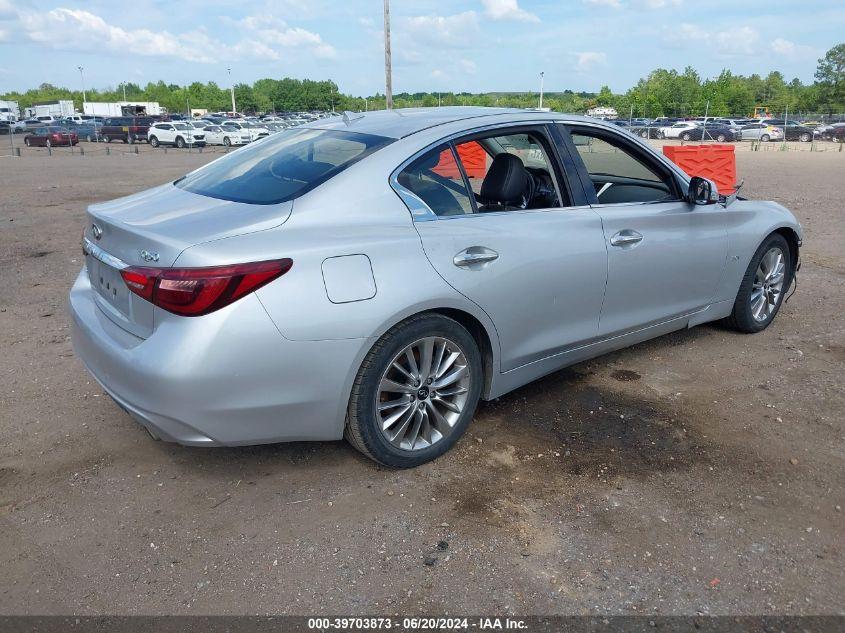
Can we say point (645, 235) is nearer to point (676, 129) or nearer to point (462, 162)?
point (462, 162)

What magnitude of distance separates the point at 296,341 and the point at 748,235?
350 centimetres

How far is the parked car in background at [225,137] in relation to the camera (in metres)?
41.5

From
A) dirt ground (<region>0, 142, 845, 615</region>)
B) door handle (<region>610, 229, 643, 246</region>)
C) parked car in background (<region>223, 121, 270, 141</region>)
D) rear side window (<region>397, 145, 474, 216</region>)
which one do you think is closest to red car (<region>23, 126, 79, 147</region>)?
parked car in background (<region>223, 121, 270, 141</region>)

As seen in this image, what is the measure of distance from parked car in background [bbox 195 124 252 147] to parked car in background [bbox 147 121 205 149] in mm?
695

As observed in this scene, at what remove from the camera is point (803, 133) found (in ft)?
157

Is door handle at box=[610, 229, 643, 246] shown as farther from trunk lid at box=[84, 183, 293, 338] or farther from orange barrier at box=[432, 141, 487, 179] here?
trunk lid at box=[84, 183, 293, 338]

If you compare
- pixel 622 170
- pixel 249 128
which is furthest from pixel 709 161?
pixel 249 128

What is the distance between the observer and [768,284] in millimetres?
5301

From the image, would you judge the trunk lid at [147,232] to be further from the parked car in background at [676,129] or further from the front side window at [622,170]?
the parked car in background at [676,129]

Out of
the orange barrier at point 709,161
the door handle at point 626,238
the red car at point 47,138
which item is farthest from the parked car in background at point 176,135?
the door handle at point 626,238

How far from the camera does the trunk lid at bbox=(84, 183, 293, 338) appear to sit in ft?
9.30

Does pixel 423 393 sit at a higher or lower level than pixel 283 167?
lower

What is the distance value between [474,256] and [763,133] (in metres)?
51.6

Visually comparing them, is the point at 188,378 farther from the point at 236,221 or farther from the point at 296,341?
the point at 236,221
